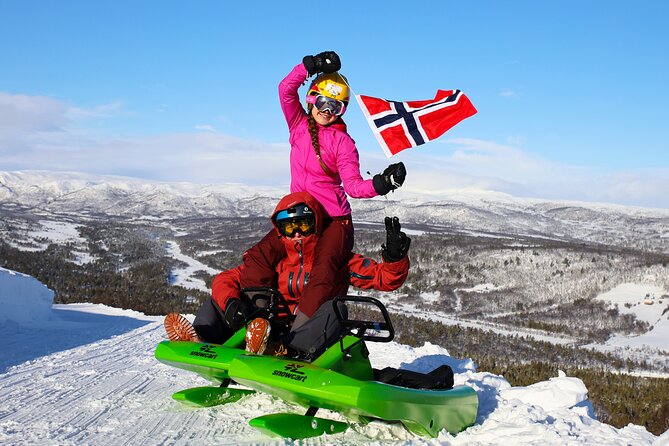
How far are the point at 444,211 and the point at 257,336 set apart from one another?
455 ft

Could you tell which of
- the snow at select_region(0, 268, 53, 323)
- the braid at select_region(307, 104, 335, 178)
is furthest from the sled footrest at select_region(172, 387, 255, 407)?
the snow at select_region(0, 268, 53, 323)

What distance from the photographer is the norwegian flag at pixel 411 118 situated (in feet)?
21.2

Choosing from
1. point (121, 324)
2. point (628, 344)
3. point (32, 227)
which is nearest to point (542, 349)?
point (628, 344)

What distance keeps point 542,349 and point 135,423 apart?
74.8ft

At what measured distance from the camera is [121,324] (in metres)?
11.8

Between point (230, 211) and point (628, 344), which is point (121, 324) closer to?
point (628, 344)

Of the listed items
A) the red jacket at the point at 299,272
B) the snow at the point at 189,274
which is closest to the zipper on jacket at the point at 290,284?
the red jacket at the point at 299,272

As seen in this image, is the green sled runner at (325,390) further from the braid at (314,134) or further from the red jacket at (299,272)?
the braid at (314,134)

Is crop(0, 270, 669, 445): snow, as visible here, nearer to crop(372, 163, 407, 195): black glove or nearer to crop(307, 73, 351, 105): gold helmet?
crop(372, 163, 407, 195): black glove

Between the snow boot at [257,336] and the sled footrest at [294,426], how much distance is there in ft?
1.75

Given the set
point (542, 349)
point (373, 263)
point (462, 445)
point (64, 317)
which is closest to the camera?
point (462, 445)

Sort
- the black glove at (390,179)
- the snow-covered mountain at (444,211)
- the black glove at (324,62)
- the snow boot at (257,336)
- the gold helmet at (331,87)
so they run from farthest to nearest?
the snow-covered mountain at (444,211), the gold helmet at (331,87), the black glove at (324,62), the black glove at (390,179), the snow boot at (257,336)

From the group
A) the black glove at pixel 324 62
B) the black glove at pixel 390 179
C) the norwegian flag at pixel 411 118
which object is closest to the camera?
the black glove at pixel 390 179

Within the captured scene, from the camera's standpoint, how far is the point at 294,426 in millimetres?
3961
